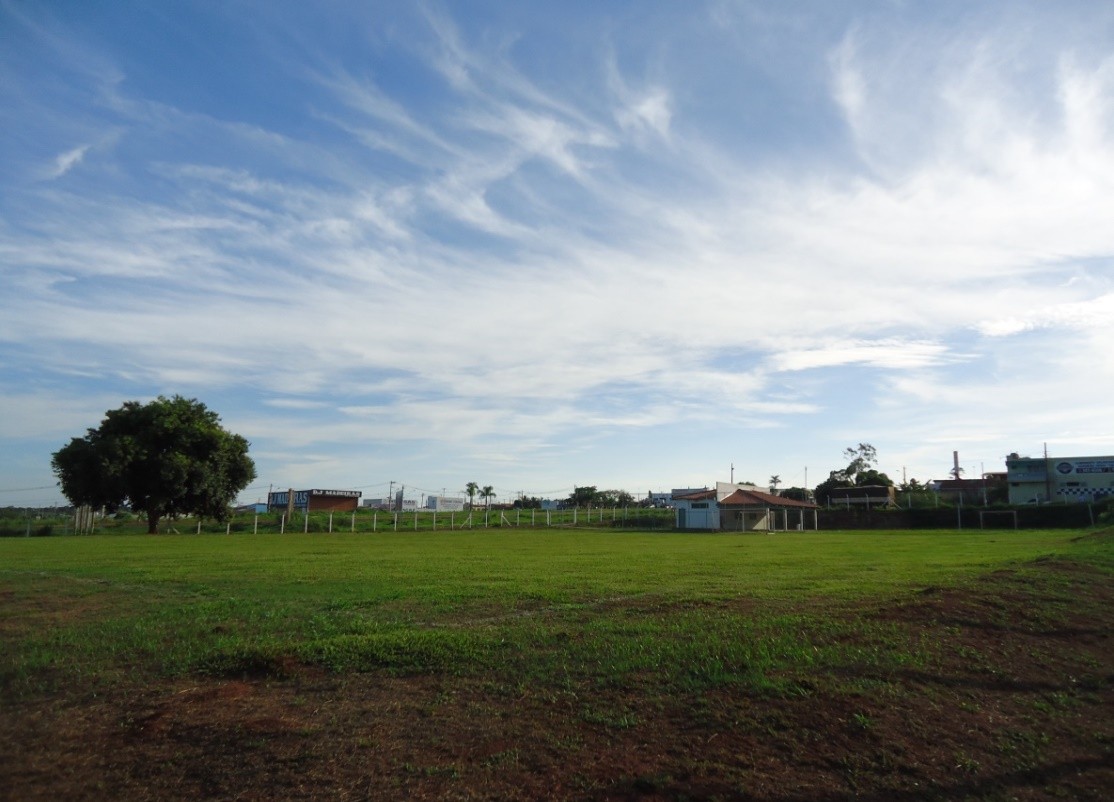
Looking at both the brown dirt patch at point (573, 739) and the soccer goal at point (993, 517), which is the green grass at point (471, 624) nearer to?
the brown dirt patch at point (573, 739)

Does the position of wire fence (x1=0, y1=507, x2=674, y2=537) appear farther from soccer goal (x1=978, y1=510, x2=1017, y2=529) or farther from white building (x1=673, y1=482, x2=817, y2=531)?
soccer goal (x1=978, y1=510, x2=1017, y2=529)

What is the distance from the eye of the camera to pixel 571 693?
6.49 m

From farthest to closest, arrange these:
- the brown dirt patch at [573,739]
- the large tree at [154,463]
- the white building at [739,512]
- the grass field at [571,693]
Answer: the white building at [739,512], the large tree at [154,463], the grass field at [571,693], the brown dirt patch at [573,739]

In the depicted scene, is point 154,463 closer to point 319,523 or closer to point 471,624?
point 319,523

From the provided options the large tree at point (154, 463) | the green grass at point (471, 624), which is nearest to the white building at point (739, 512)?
the large tree at point (154, 463)

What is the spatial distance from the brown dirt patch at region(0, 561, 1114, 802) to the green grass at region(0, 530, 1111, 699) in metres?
0.36

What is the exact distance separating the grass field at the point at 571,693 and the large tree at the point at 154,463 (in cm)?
4070

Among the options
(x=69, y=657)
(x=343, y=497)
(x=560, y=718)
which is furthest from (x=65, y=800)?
(x=343, y=497)

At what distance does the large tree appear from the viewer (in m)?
48.2

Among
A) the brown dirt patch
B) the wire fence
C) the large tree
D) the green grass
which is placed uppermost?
the large tree

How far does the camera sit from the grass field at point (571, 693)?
16.3ft

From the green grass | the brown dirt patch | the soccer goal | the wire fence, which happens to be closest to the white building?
the wire fence

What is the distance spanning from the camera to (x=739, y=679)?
660cm

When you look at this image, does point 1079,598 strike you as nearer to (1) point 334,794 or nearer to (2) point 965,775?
(2) point 965,775
